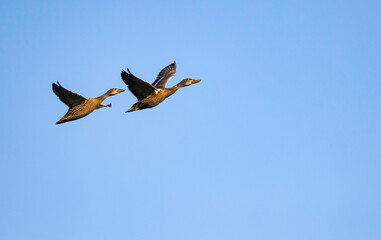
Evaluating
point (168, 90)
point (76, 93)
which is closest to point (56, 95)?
point (76, 93)

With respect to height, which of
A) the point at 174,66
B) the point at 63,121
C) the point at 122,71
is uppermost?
the point at 174,66

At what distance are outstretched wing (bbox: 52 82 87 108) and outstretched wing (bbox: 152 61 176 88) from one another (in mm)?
8003

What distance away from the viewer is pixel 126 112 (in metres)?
43.3

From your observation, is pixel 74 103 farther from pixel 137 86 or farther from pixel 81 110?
pixel 137 86

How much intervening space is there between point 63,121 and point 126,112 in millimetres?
4110

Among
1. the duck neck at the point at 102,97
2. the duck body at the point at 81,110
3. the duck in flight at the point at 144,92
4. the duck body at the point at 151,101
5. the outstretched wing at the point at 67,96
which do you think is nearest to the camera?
the outstretched wing at the point at 67,96

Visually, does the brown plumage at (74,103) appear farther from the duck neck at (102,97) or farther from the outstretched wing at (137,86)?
the outstretched wing at (137,86)

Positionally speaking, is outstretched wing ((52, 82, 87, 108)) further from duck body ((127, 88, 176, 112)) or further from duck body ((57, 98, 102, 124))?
duck body ((127, 88, 176, 112))

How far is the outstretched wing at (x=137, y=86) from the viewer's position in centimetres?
4312

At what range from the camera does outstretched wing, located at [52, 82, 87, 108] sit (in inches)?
1656

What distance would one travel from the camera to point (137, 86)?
143 feet

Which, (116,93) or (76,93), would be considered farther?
(116,93)

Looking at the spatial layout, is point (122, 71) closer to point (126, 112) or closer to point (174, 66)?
point (126, 112)

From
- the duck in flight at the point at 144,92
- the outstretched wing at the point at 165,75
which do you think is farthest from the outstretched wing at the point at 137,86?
the outstretched wing at the point at 165,75
